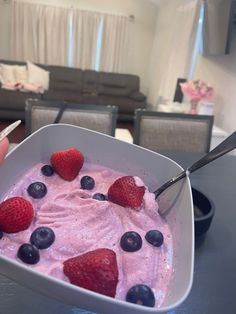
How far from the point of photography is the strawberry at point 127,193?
23.5 inches

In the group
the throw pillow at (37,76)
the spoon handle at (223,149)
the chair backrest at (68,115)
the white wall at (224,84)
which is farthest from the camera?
the throw pillow at (37,76)

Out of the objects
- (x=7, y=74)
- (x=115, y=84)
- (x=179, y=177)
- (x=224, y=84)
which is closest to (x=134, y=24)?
(x=115, y=84)

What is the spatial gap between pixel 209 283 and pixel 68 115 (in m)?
1.13

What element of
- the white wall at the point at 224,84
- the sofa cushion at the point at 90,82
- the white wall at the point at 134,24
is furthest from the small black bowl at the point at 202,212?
the white wall at the point at 134,24

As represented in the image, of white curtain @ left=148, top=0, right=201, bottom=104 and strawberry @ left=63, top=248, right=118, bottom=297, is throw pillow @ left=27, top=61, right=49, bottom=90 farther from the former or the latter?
strawberry @ left=63, top=248, right=118, bottom=297

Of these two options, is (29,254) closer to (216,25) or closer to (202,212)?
(202,212)

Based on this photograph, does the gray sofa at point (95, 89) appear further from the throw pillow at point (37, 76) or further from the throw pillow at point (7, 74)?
the throw pillow at point (7, 74)

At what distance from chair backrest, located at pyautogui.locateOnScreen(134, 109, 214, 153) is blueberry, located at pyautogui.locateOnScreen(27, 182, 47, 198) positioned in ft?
3.29

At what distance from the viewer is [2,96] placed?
4254 mm

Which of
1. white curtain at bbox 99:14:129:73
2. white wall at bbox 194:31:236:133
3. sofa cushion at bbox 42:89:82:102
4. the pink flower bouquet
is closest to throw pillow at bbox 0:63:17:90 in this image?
sofa cushion at bbox 42:89:82:102

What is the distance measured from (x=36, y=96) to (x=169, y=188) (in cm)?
421

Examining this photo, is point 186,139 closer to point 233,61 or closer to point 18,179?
point 18,179

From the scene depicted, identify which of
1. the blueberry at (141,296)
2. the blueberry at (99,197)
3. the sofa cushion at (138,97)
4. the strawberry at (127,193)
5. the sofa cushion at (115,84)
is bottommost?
the sofa cushion at (138,97)

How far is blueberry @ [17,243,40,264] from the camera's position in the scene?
17.2 inches
